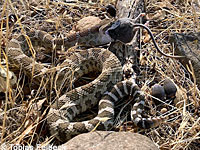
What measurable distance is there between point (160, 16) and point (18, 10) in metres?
3.06

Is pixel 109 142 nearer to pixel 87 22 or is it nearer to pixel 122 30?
pixel 122 30

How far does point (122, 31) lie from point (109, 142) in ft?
8.22

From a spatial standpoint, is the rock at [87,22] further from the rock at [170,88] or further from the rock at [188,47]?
the rock at [170,88]

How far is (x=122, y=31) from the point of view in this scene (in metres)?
5.62

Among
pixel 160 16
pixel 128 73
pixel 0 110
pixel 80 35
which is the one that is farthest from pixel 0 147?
pixel 160 16

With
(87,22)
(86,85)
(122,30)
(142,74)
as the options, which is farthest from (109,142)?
(87,22)

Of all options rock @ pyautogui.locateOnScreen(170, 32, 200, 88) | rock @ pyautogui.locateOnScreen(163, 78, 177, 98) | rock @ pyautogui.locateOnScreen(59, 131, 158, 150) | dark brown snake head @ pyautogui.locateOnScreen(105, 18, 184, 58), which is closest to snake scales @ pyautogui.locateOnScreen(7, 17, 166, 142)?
dark brown snake head @ pyautogui.locateOnScreen(105, 18, 184, 58)

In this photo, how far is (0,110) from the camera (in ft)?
15.7

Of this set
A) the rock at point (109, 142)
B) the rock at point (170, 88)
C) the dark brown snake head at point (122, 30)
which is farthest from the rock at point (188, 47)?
the rock at point (109, 142)

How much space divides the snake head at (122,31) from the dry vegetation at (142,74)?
418 mm

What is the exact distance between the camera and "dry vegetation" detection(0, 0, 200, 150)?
442 centimetres

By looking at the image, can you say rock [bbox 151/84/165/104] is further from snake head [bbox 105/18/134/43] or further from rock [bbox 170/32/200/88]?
snake head [bbox 105/18/134/43]

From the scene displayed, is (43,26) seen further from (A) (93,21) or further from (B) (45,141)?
(B) (45,141)

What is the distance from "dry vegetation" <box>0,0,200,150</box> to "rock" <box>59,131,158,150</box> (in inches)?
28.9
